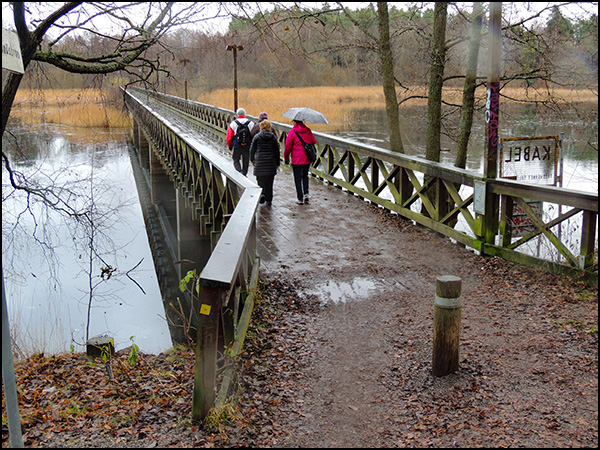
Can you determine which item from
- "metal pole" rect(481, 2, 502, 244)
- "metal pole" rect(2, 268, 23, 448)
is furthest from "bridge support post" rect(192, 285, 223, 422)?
"metal pole" rect(481, 2, 502, 244)

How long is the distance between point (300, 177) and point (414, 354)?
6.55 meters

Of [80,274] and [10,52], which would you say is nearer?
[10,52]

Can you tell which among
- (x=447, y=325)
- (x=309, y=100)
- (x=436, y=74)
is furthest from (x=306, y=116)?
(x=309, y=100)

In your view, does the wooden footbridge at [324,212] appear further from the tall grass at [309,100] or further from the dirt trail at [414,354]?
the tall grass at [309,100]

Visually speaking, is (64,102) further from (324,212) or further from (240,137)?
(324,212)

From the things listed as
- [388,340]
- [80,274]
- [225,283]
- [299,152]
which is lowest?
[80,274]

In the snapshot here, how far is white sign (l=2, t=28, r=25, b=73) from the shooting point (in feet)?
10.7

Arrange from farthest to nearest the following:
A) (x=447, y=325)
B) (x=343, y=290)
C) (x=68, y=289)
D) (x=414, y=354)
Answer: (x=68, y=289), (x=343, y=290), (x=414, y=354), (x=447, y=325)

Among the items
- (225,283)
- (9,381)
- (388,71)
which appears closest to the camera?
(9,381)

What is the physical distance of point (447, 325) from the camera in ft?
15.1

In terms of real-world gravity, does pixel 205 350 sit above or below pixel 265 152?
below

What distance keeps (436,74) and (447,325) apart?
8.03 metres

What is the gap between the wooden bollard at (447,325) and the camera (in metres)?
4.58

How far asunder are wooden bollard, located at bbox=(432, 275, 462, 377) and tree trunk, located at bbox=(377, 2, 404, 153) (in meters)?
7.88
